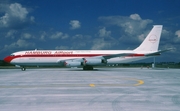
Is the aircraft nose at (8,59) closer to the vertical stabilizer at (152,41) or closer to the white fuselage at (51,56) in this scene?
the white fuselage at (51,56)

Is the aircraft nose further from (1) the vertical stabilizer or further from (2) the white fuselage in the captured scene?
(1) the vertical stabilizer

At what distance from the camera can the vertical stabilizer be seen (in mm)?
41094

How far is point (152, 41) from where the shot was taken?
41.3m

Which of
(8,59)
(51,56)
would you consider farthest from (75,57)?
(8,59)

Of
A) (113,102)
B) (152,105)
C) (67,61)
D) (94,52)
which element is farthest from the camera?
(94,52)

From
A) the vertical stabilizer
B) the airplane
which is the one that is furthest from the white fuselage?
the vertical stabilizer

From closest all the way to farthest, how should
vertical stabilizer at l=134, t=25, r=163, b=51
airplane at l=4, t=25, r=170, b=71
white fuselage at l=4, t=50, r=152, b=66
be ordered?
airplane at l=4, t=25, r=170, b=71
white fuselage at l=4, t=50, r=152, b=66
vertical stabilizer at l=134, t=25, r=163, b=51

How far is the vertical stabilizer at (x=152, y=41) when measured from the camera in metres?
41.1

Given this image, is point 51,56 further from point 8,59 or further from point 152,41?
point 152,41

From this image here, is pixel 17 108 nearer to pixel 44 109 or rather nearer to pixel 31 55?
pixel 44 109

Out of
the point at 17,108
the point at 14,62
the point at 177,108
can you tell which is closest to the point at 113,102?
the point at 177,108

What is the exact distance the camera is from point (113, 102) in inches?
309

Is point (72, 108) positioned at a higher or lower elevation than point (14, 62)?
lower

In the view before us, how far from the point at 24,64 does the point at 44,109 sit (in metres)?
33.2
